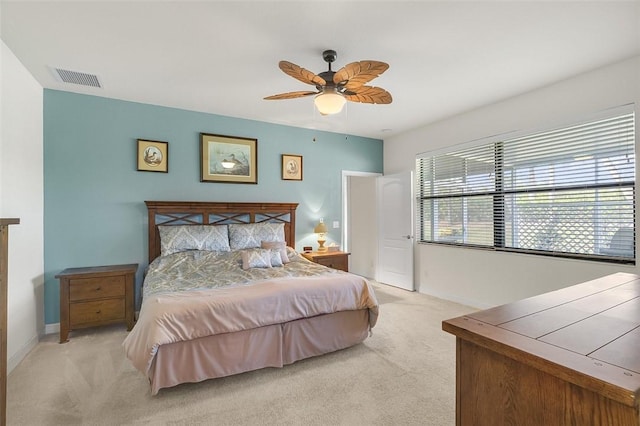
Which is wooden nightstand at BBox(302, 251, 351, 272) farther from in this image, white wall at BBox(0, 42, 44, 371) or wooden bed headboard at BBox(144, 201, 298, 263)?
white wall at BBox(0, 42, 44, 371)

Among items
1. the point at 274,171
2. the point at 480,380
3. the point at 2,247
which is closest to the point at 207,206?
the point at 274,171

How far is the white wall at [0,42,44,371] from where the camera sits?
8.43 ft

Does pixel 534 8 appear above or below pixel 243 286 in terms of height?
above

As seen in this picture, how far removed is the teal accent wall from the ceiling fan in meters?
2.09

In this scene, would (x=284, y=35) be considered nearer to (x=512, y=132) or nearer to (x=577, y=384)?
(x=577, y=384)

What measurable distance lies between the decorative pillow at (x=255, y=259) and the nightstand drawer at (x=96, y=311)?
4.63 ft

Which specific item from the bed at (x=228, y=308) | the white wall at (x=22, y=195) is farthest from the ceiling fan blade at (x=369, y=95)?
the white wall at (x=22, y=195)

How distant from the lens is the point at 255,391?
223cm

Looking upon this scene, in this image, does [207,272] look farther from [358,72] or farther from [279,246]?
[358,72]

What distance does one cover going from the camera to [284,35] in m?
2.38

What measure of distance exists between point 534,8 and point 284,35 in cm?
181

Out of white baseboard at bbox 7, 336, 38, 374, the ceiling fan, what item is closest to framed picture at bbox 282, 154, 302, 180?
the ceiling fan

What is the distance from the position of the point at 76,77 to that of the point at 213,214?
2.08m

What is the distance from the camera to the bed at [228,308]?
2.12 meters
